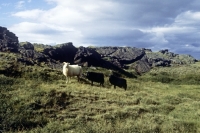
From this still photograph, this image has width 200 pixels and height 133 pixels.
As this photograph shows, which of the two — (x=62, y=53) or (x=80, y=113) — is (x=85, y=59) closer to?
(x=62, y=53)

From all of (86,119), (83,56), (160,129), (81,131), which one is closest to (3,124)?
(81,131)

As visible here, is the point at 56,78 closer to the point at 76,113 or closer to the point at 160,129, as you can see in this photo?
the point at 76,113

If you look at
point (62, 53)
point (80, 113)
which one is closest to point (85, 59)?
point (62, 53)

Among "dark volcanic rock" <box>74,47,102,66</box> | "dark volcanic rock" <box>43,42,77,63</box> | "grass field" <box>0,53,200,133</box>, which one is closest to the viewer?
"grass field" <box>0,53,200,133</box>

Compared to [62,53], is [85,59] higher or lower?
lower

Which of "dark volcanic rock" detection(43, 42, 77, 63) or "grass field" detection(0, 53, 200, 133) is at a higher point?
"dark volcanic rock" detection(43, 42, 77, 63)

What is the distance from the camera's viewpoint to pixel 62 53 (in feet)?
517

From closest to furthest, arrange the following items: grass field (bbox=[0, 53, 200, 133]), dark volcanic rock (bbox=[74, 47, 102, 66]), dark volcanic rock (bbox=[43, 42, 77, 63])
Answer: grass field (bbox=[0, 53, 200, 133])
dark volcanic rock (bbox=[43, 42, 77, 63])
dark volcanic rock (bbox=[74, 47, 102, 66])

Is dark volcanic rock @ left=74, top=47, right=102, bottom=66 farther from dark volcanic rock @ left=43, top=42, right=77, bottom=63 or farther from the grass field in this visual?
the grass field

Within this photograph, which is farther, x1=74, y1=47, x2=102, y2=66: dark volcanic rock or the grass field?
x1=74, y1=47, x2=102, y2=66: dark volcanic rock

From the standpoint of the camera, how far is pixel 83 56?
158375 mm

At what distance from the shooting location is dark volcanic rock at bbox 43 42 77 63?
148 m

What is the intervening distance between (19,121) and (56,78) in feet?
63.1

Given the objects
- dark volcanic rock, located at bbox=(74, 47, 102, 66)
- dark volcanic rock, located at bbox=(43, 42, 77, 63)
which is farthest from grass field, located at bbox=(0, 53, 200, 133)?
dark volcanic rock, located at bbox=(74, 47, 102, 66)
